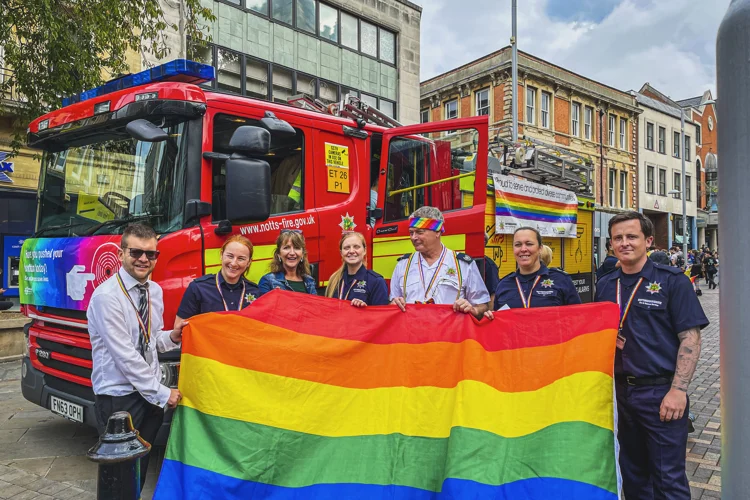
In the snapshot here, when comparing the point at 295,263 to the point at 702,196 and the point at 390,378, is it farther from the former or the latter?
the point at 702,196

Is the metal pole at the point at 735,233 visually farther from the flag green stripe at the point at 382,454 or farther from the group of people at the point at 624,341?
the flag green stripe at the point at 382,454

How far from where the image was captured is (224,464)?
344cm

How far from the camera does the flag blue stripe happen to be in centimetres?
321

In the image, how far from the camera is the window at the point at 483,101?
32.5 metres

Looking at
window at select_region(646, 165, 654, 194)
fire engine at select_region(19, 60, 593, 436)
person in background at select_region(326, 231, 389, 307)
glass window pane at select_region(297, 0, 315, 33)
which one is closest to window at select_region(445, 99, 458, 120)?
window at select_region(646, 165, 654, 194)

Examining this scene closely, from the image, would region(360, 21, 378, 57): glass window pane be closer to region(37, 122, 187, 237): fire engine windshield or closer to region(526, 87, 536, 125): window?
region(526, 87, 536, 125): window

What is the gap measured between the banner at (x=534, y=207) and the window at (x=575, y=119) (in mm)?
27855

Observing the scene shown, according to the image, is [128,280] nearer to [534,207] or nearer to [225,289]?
[225,289]

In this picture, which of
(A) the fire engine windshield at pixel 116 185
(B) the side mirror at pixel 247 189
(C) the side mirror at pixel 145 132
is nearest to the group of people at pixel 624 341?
(B) the side mirror at pixel 247 189

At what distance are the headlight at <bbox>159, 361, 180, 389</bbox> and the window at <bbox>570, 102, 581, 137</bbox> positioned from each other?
110 feet

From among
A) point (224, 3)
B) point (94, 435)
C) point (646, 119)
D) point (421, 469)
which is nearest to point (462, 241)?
point (421, 469)

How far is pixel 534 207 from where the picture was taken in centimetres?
756

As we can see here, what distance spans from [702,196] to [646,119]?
13.4 m

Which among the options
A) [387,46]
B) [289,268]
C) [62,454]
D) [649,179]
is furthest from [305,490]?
[649,179]
